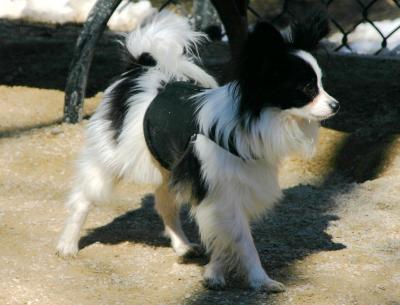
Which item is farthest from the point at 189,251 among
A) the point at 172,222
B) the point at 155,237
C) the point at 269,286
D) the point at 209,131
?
the point at 209,131

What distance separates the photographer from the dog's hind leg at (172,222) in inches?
181

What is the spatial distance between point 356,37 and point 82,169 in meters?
4.80

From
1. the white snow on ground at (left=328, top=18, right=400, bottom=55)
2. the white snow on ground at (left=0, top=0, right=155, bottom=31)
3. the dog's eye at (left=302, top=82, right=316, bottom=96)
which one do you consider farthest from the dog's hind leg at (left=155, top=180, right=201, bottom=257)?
the white snow on ground at (left=0, top=0, right=155, bottom=31)

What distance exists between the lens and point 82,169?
4.62 m

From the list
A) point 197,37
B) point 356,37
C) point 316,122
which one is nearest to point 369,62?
point 356,37

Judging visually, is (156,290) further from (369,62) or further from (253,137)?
(369,62)

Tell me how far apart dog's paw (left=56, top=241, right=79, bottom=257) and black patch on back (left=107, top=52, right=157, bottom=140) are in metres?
0.57

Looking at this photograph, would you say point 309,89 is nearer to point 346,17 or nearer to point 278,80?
point 278,80

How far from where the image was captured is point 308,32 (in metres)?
4.00

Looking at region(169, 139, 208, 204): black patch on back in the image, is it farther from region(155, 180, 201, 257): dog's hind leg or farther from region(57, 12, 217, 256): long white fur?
region(155, 180, 201, 257): dog's hind leg

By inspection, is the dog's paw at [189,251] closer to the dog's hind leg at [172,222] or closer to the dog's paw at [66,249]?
the dog's hind leg at [172,222]

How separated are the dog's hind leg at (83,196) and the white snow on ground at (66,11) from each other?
15.3 feet

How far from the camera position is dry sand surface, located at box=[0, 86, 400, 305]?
3.96 m

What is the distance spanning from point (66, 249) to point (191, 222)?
93cm
